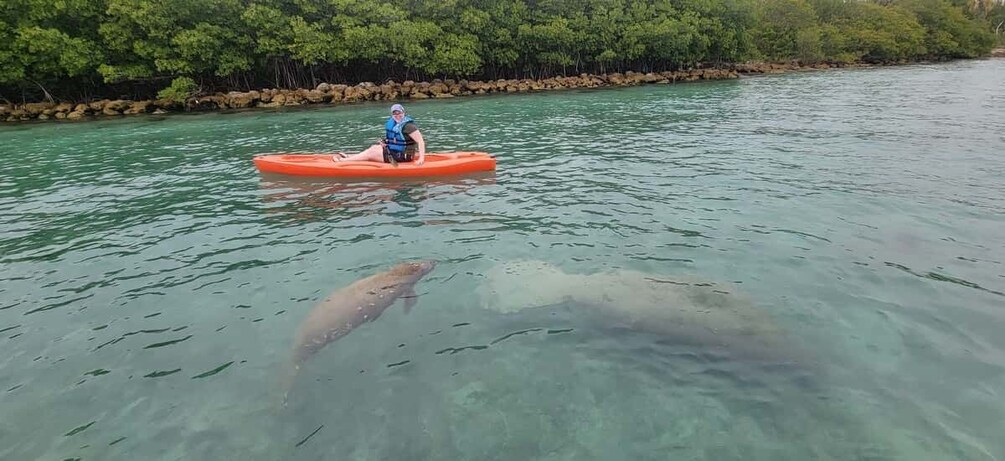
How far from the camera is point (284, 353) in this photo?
523 cm

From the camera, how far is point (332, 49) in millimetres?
33781

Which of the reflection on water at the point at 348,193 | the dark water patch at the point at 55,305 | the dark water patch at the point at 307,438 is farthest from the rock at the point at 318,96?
the dark water patch at the point at 307,438

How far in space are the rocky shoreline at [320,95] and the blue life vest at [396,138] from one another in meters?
22.6

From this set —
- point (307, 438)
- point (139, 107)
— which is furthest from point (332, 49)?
point (307, 438)

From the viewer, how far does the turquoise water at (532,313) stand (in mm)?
4133

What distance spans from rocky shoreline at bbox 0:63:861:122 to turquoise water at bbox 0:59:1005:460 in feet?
63.2

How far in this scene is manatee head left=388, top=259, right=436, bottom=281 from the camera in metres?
6.78

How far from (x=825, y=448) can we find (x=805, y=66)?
6737 cm

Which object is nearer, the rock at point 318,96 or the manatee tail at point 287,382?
the manatee tail at point 287,382

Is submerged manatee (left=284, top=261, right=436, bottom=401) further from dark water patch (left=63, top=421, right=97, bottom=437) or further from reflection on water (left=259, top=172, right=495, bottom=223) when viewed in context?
reflection on water (left=259, top=172, right=495, bottom=223)

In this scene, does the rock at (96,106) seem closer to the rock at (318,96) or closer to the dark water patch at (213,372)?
the rock at (318,96)

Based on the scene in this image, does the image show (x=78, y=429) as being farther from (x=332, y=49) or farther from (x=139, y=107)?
(x=332, y=49)

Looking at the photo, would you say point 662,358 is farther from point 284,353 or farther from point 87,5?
point 87,5

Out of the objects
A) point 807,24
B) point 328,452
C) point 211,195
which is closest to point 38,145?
point 211,195
